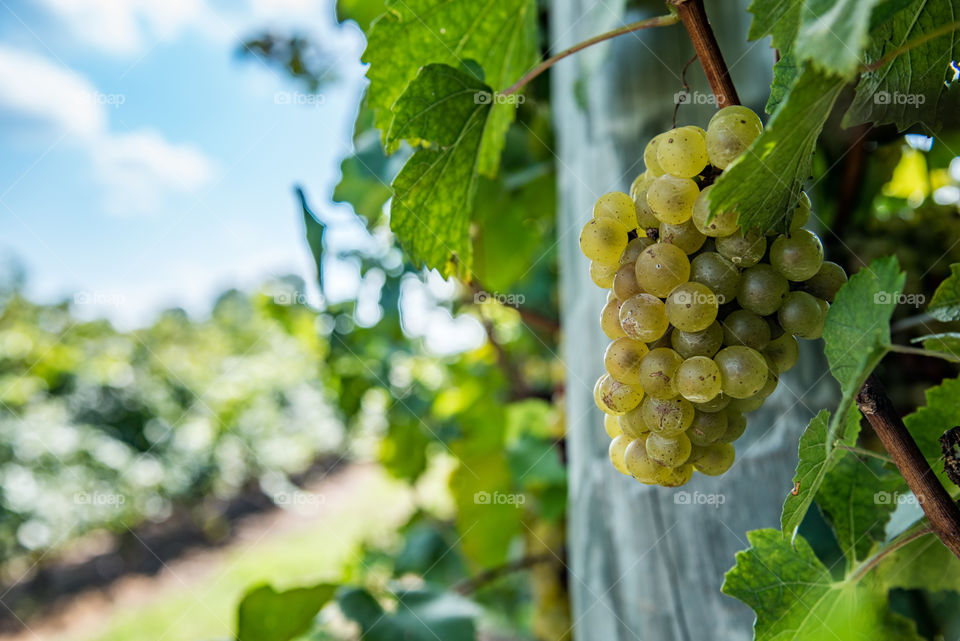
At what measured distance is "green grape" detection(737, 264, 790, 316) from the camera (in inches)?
10.8

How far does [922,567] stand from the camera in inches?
15.1

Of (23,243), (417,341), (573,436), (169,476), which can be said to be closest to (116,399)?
(169,476)

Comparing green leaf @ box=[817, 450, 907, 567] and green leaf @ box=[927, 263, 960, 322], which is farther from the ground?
green leaf @ box=[927, 263, 960, 322]

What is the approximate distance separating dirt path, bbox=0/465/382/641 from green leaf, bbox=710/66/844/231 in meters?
3.27

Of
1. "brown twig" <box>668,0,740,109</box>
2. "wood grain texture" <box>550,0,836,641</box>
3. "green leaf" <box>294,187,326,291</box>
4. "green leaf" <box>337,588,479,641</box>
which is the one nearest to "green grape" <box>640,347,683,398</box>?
"brown twig" <box>668,0,740,109</box>

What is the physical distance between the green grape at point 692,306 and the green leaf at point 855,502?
17 cm

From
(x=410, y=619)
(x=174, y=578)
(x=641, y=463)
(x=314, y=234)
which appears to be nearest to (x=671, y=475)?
(x=641, y=463)

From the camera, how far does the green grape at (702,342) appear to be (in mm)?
286

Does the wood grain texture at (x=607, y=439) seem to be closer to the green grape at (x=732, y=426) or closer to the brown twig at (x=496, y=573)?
the green grape at (x=732, y=426)

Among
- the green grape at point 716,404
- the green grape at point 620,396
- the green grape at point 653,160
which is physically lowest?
the green grape at point 716,404

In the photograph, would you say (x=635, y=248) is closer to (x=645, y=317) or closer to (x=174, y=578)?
(x=645, y=317)

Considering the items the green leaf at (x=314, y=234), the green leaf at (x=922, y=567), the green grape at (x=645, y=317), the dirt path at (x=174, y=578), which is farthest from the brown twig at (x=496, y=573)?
the dirt path at (x=174, y=578)

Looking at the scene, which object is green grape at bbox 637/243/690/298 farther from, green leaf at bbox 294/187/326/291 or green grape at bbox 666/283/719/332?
green leaf at bbox 294/187/326/291

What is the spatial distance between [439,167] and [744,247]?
18cm
